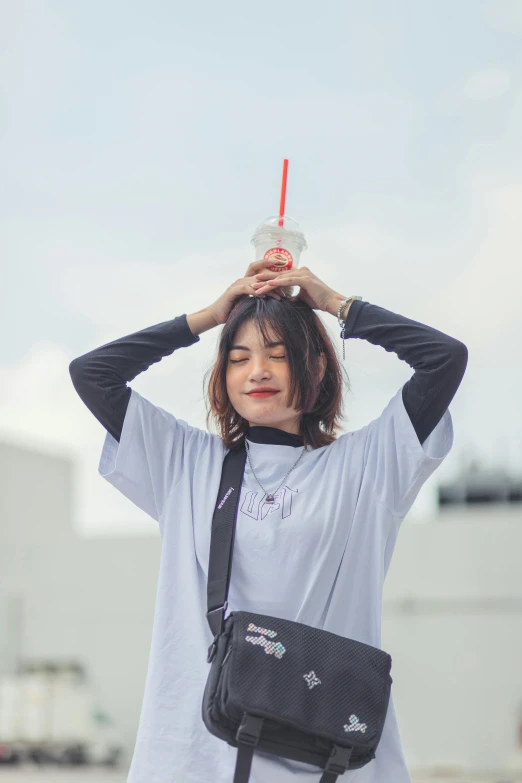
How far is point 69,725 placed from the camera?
16484mm

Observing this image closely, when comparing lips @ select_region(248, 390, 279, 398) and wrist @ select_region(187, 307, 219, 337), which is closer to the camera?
lips @ select_region(248, 390, 279, 398)

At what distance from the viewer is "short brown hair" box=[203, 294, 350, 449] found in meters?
2.35

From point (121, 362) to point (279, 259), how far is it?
1.45ft

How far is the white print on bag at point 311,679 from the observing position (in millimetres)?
1936

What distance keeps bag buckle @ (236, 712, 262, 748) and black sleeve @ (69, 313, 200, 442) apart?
77cm

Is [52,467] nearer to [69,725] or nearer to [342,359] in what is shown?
[69,725]

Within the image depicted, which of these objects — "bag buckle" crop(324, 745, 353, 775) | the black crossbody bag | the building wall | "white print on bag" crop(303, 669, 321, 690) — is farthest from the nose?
the building wall

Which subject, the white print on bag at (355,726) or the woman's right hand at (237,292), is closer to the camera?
the white print on bag at (355,726)

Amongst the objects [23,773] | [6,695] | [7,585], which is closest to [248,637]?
[23,773]

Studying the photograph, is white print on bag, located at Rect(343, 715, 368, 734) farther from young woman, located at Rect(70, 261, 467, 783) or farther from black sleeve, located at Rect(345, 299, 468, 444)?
black sleeve, located at Rect(345, 299, 468, 444)

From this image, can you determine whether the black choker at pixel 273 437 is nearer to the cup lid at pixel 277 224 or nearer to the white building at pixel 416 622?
the cup lid at pixel 277 224

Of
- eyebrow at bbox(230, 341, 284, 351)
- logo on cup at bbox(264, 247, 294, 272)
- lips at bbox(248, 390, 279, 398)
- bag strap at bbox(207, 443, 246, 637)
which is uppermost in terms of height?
logo on cup at bbox(264, 247, 294, 272)

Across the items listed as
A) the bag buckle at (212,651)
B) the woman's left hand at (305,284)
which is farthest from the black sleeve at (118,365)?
the bag buckle at (212,651)

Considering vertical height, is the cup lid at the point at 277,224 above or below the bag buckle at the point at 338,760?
above
